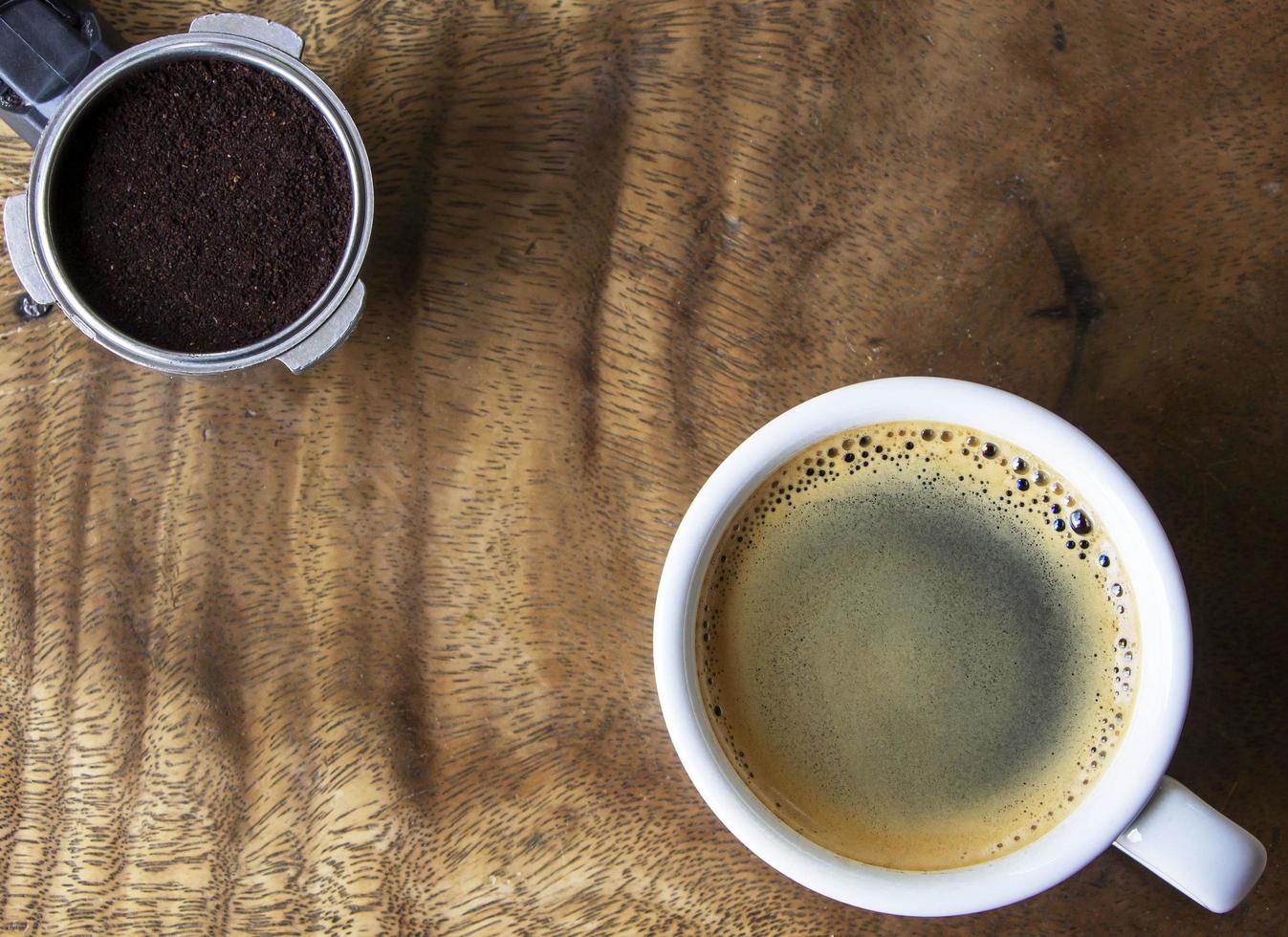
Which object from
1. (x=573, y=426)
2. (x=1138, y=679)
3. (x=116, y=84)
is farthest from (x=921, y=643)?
(x=116, y=84)

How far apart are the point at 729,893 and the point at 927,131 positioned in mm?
581

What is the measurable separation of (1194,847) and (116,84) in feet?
2.81

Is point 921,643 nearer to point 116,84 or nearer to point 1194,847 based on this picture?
point 1194,847

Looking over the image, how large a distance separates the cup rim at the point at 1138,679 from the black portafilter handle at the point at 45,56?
20.5 inches

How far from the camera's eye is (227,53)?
78cm

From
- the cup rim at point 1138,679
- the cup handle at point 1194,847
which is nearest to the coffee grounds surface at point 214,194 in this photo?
the cup rim at point 1138,679

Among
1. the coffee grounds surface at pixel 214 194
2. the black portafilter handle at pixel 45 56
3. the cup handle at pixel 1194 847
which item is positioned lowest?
the cup handle at pixel 1194 847

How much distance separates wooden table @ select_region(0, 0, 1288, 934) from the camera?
826mm

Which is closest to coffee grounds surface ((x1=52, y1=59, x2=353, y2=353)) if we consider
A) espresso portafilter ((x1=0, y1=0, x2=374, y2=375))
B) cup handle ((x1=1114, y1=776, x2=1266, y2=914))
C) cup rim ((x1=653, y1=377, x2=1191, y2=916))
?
espresso portafilter ((x1=0, y1=0, x2=374, y2=375))

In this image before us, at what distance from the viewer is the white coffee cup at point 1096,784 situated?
688 mm

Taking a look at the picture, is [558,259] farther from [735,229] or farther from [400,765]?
[400,765]

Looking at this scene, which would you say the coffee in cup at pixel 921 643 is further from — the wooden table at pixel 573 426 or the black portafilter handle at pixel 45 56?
the black portafilter handle at pixel 45 56

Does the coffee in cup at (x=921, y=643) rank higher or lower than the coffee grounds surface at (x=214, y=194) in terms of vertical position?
lower

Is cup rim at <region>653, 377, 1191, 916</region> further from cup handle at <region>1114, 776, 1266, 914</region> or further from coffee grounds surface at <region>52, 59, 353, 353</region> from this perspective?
coffee grounds surface at <region>52, 59, 353, 353</region>
